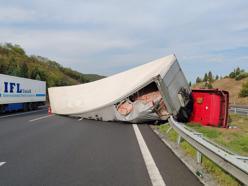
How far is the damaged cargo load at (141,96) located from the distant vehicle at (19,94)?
7.42m

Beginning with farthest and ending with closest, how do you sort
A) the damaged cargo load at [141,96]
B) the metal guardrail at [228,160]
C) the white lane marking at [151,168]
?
the damaged cargo load at [141,96] < the white lane marking at [151,168] < the metal guardrail at [228,160]

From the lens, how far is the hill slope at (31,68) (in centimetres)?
6295

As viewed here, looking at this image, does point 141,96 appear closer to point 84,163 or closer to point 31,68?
point 84,163

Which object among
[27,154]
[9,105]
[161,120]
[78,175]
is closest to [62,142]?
[27,154]

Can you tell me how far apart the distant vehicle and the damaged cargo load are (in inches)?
292

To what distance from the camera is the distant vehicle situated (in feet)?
75.9

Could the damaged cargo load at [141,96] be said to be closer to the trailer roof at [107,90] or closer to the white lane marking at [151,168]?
the trailer roof at [107,90]

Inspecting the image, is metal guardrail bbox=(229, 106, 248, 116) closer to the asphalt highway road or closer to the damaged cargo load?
the damaged cargo load

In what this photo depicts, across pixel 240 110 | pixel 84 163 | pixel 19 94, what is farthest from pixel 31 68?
pixel 84 163

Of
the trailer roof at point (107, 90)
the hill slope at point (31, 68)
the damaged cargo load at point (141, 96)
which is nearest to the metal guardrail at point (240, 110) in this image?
the damaged cargo load at point (141, 96)

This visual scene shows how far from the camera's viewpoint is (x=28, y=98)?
93.9 ft

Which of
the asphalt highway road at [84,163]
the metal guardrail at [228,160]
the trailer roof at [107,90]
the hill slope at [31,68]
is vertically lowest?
the asphalt highway road at [84,163]

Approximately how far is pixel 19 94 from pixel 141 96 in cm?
1448

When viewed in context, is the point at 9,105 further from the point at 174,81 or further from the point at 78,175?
the point at 78,175
